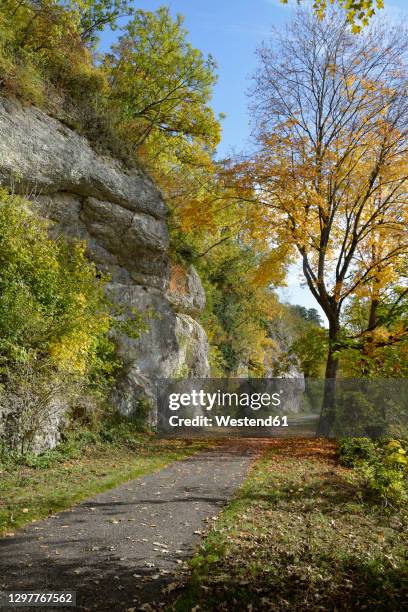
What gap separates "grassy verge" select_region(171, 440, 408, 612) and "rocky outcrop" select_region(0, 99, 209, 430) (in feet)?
28.7

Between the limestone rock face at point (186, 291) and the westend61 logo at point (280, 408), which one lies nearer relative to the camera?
the westend61 logo at point (280, 408)

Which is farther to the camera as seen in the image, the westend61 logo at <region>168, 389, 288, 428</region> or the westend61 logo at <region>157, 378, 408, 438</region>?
the westend61 logo at <region>168, 389, 288, 428</region>

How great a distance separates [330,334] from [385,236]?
3.90 meters

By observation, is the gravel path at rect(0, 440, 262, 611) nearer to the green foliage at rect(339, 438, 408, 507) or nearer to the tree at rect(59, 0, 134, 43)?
the green foliage at rect(339, 438, 408, 507)

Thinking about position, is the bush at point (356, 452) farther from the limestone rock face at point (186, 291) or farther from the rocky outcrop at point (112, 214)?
the limestone rock face at point (186, 291)

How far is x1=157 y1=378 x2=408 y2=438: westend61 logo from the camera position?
50.1ft

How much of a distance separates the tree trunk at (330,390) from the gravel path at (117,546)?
28.0 feet

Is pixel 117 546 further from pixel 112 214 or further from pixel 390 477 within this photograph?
pixel 112 214

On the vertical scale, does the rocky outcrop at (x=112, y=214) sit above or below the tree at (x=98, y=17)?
below

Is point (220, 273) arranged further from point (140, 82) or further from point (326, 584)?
point (326, 584)

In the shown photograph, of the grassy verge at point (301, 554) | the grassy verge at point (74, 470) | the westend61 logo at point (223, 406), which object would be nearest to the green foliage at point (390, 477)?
the grassy verge at point (301, 554)

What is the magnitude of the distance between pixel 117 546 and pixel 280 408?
2550 centimetres

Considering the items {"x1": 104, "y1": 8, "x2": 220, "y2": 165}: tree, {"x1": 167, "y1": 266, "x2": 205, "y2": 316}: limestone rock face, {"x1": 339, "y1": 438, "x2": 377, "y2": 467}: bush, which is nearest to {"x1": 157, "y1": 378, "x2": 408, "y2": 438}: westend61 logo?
{"x1": 339, "y1": 438, "x2": 377, "y2": 467}: bush

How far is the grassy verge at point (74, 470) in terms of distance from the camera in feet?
22.5
